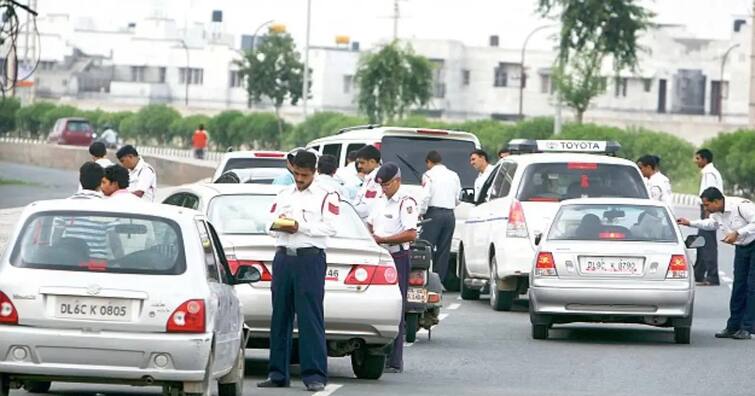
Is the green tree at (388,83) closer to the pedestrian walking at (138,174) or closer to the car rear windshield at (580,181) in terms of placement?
the car rear windshield at (580,181)

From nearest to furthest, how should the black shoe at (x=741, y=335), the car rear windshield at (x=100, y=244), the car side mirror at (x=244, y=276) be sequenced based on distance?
1. the car rear windshield at (x=100, y=244)
2. the car side mirror at (x=244, y=276)
3. the black shoe at (x=741, y=335)

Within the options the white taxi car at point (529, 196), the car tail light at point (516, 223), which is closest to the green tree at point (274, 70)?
the white taxi car at point (529, 196)

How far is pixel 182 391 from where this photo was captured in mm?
12352

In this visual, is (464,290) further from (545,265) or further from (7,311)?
(7,311)

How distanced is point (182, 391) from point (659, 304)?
8.49m

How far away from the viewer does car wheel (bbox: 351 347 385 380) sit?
1577cm

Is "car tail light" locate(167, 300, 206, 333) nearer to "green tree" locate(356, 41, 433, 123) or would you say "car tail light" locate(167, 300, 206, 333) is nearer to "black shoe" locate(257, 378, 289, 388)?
"black shoe" locate(257, 378, 289, 388)

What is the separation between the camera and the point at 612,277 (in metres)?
20.2

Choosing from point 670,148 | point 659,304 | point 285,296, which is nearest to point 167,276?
point 285,296

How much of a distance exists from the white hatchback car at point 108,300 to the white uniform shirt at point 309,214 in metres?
1.78

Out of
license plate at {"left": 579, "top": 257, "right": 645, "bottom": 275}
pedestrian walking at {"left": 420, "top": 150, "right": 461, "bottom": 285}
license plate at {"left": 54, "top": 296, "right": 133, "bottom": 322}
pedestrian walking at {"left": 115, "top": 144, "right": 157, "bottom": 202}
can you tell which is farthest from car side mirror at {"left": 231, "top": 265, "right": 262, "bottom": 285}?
pedestrian walking at {"left": 420, "top": 150, "right": 461, "bottom": 285}

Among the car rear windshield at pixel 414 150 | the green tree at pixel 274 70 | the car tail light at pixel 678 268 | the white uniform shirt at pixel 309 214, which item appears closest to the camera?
the white uniform shirt at pixel 309 214

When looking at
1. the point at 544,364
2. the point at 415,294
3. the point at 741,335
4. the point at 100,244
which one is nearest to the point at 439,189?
the point at 741,335

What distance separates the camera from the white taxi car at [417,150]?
26328 millimetres
